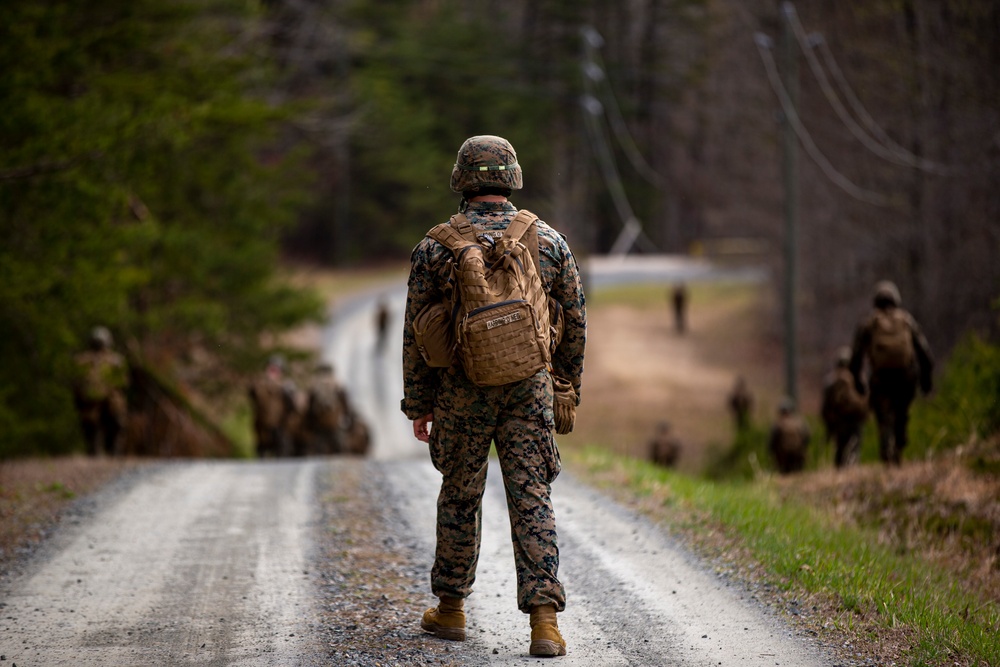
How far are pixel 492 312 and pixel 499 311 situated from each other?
0.03 meters

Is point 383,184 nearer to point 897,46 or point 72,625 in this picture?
point 897,46

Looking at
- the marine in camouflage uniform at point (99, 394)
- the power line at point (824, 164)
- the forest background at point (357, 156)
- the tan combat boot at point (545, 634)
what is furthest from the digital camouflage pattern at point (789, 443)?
the power line at point (824, 164)

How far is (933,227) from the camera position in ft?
83.3

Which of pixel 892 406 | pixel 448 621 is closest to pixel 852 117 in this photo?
pixel 892 406

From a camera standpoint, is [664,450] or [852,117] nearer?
[664,450]

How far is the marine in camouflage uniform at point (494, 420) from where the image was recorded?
17.0 ft

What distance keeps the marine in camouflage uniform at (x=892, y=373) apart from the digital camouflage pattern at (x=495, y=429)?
6.74 metres

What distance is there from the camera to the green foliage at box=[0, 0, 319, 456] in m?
14.5

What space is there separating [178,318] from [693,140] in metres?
44.0

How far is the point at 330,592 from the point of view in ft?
20.8

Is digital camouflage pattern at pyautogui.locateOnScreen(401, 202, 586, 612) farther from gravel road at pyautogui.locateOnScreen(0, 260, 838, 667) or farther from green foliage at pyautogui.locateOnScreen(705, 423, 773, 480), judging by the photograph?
green foliage at pyautogui.locateOnScreen(705, 423, 773, 480)

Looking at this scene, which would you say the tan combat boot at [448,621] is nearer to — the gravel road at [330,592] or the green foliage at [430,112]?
the gravel road at [330,592]

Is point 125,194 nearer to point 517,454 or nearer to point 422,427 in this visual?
point 422,427

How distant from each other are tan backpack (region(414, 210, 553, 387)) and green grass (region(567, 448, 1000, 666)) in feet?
6.73
